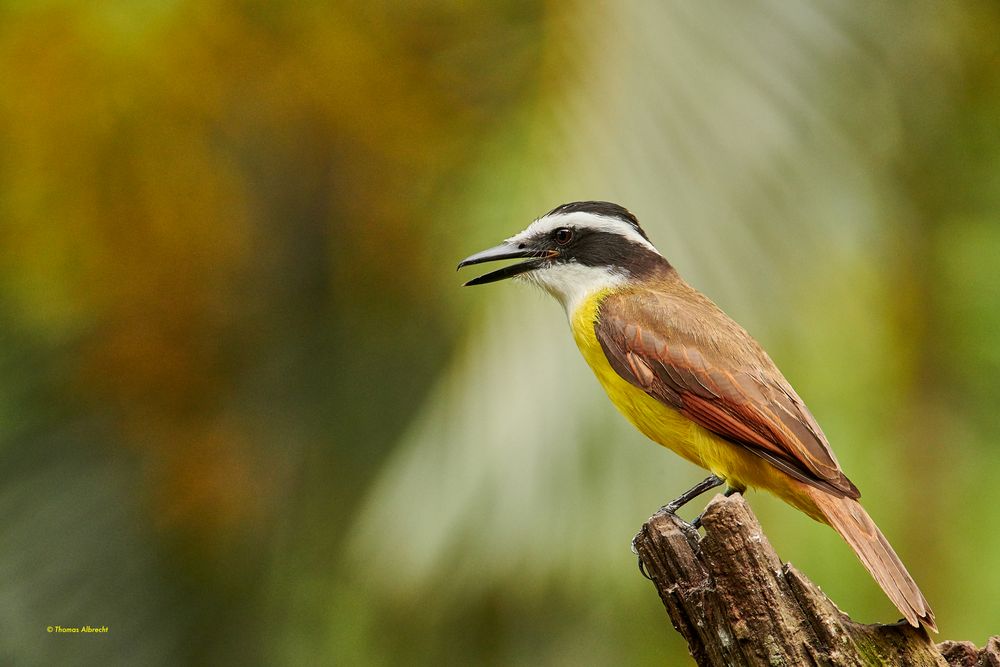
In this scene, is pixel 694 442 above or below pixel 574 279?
below

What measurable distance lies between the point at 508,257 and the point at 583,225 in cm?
33

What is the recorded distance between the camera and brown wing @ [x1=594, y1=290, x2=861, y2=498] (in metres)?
3.83

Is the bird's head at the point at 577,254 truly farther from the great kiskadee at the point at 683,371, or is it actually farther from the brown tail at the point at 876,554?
the brown tail at the point at 876,554

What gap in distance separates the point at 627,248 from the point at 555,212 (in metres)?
0.33

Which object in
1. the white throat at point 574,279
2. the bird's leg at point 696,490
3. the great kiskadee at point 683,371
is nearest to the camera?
the great kiskadee at point 683,371

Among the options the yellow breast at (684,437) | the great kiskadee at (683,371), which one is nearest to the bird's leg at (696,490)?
the great kiskadee at (683,371)

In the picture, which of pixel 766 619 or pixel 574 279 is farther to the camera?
pixel 574 279

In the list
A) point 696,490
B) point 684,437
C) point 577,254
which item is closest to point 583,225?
point 577,254

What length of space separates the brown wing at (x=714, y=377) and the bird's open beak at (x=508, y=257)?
38 centimetres

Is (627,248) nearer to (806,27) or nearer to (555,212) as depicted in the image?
(555,212)

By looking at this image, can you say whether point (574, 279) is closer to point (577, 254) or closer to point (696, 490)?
point (577, 254)

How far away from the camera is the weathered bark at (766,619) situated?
3111mm

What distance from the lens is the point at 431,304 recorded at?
7551mm

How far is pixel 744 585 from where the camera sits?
124 inches
